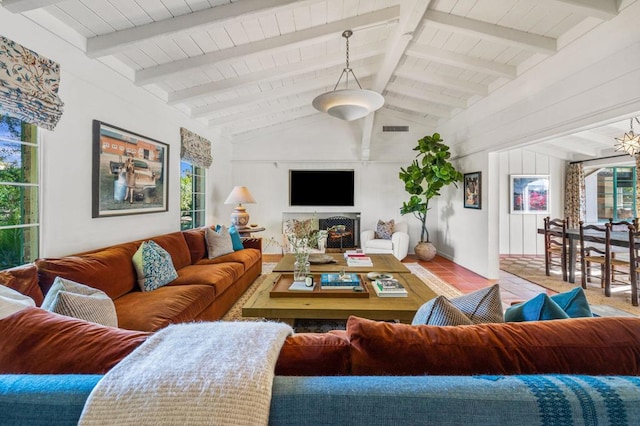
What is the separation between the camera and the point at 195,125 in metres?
4.57

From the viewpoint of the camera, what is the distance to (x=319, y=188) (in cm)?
626

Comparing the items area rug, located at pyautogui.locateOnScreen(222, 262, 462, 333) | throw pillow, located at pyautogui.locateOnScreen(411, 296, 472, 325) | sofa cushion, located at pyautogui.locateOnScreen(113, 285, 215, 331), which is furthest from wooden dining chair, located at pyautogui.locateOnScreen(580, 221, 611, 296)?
sofa cushion, located at pyautogui.locateOnScreen(113, 285, 215, 331)

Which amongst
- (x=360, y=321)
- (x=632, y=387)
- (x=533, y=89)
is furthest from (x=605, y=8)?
(x=360, y=321)

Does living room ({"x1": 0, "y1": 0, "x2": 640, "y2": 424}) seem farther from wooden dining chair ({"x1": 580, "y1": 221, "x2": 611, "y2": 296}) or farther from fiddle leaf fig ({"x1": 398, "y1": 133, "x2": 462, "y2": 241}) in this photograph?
wooden dining chair ({"x1": 580, "y1": 221, "x2": 611, "y2": 296})

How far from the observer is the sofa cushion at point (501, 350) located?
78 centimetres

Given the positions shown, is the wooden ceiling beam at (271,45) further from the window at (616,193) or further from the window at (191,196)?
the window at (616,193)

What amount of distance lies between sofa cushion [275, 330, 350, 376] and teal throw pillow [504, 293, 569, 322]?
75cm

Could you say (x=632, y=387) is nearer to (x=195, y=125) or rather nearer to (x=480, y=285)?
(x=480, y=285)

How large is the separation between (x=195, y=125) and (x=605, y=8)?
484cm

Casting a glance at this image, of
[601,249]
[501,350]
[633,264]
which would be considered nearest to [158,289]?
[501,350]

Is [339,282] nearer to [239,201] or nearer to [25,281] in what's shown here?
[25,281]

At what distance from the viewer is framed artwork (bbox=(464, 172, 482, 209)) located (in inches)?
182

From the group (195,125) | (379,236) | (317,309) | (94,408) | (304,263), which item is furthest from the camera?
(379,236)

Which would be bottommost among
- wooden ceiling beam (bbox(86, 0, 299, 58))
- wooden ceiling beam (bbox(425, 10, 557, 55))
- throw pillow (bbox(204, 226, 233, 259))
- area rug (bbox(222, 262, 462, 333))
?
area rug (bbox(222, 262, 462, 333))
